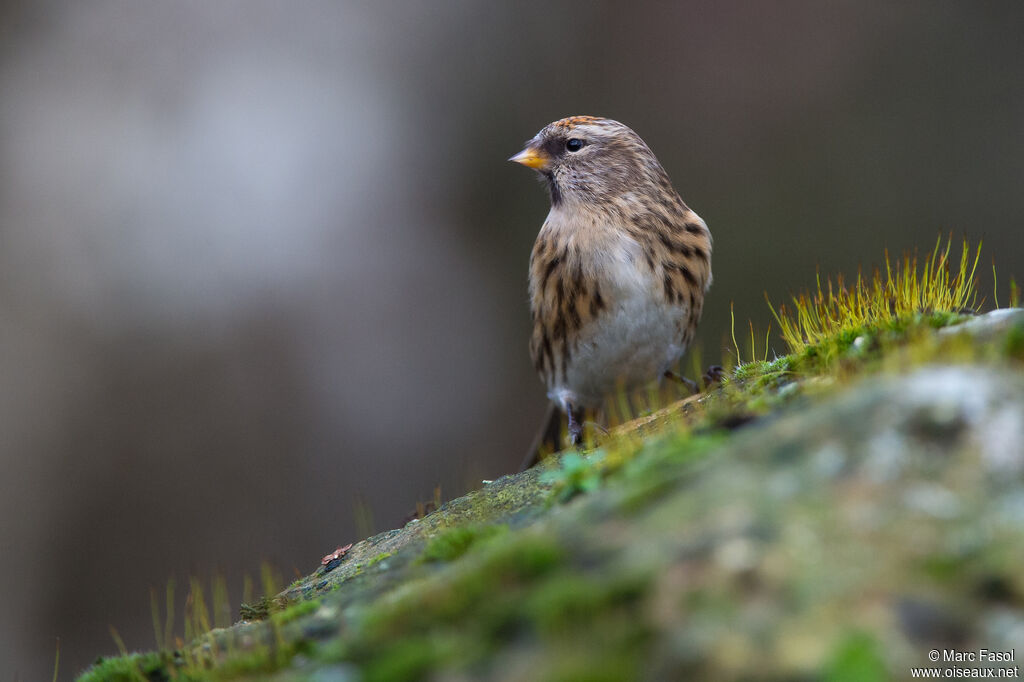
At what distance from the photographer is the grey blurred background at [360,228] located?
36.3 feet

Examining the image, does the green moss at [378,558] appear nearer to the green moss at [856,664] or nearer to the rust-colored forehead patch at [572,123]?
the green moss at [856,664]

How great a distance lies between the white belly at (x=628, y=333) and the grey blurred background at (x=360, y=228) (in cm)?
530

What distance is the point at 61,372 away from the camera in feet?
37.6

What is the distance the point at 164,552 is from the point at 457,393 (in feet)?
13.6

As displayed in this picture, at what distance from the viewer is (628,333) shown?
5.28 meters

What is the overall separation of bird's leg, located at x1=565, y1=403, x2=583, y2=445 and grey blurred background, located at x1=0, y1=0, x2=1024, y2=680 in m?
4.71

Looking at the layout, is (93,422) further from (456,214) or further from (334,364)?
(456,214)

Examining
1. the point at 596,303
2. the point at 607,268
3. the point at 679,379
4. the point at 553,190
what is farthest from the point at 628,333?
the point at 553,190

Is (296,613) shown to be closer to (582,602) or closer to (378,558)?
(378,558)

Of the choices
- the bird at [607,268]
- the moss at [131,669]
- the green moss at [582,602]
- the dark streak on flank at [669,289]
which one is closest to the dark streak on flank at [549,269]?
the bird at [607,268]

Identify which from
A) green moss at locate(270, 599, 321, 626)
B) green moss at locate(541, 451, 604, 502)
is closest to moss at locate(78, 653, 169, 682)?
green moss at locate(270, 599, 321, 626)

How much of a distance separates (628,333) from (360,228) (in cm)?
880

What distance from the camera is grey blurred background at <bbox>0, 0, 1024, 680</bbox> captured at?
11.1 m

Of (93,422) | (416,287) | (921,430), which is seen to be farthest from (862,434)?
(416,287)
